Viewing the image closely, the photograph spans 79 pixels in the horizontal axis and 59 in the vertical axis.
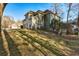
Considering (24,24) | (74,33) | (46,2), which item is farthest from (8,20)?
(74,33)

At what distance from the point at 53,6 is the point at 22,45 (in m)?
0.42

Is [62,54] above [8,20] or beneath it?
beneath

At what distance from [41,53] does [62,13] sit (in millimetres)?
380

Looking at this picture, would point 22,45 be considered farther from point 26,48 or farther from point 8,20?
point 8,20

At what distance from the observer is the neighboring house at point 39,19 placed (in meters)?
1.47

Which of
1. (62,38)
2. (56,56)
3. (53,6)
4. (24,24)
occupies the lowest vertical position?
(56,56)

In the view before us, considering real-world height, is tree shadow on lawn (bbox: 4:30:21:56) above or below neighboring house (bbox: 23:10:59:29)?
below

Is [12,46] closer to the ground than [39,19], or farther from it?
closer to the ground

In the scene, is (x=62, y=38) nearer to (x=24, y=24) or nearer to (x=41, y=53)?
(x=41, y=53)

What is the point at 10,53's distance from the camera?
144 cm

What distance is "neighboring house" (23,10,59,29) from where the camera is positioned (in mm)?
1475

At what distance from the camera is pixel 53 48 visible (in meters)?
1.46

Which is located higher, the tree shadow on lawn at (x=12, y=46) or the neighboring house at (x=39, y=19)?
the neighboring house at (x=39, y=19)

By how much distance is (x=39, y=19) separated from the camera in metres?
1.49
